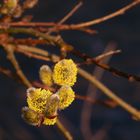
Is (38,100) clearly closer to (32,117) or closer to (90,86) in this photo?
(32,117)

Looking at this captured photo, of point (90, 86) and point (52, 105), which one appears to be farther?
point (90, 86)

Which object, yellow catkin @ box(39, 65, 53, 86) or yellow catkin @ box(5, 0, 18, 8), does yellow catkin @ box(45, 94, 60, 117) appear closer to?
yellow catkin @ box(39, 65, 53, 86)

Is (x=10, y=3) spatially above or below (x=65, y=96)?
above

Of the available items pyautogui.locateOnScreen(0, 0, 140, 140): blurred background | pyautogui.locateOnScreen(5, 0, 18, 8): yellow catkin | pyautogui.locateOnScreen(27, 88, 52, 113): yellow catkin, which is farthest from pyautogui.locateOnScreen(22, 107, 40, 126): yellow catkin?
pyautogui.locateOnScreen(0, 0, 140, 140): blurred background

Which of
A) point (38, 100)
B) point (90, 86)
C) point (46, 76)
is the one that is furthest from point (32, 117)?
point (90, 86)

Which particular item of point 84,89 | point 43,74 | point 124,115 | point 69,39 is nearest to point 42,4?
point 69,39

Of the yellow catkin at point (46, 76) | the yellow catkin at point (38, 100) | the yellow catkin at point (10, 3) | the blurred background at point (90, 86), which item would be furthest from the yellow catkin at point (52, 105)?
the blurred background at point (90, 86)

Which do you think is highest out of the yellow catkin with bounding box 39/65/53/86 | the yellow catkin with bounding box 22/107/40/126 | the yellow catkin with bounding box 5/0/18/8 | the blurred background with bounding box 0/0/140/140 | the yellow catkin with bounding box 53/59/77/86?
the blurred background with bounding box 0/0/140/140

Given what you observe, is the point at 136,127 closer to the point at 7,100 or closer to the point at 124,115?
the point at 124,115
